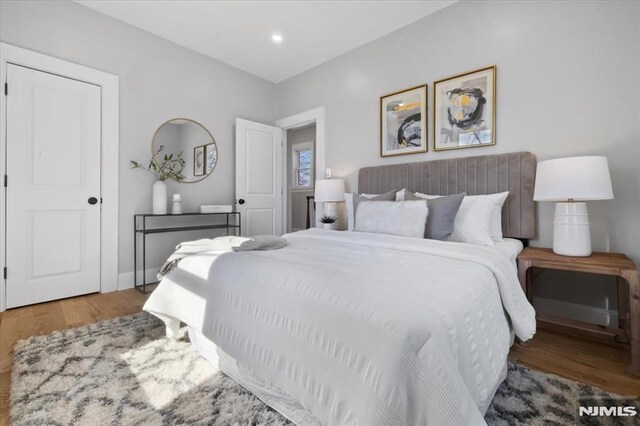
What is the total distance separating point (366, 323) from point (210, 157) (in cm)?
346

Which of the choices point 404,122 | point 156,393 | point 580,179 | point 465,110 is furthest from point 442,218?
point 156,393

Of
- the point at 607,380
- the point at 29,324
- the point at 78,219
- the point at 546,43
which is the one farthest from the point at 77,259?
the point at 546,43

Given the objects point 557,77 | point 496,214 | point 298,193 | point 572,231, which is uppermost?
point 557,77

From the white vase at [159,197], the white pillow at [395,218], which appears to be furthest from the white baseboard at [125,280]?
the white pillow at [395,218]

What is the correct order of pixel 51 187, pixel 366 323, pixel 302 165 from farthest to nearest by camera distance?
pixel 302 165
pixel 51 187
pixel 366 323

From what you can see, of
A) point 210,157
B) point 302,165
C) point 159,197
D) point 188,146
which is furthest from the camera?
point 302,165

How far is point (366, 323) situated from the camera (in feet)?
2.95

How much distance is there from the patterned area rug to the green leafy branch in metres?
1.93

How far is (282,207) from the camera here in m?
4.60

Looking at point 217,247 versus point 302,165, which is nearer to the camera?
point 217,247

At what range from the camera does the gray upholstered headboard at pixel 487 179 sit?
2.33 metres

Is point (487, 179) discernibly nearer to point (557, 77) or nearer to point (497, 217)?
point (497, 217)

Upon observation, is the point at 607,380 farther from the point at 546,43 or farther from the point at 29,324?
the point at 29,324

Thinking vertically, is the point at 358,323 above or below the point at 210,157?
below
